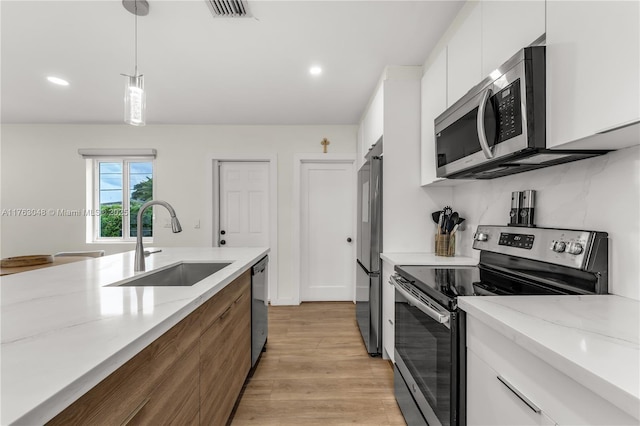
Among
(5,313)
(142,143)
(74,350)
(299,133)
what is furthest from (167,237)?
(74,350)

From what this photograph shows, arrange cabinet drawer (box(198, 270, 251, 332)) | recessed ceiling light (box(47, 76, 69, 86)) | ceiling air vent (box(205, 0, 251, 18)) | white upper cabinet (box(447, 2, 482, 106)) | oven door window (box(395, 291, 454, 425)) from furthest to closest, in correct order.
Result: recessed ceiling light (box(47, 76, 69, 86))
ceiling air vent (box(205, 0, 251, 18))
white upper cabinet (box(447, 2, 482, 106))
cabinet drawer (box(198, 270, 251, 332))
oven door window (box(395, 291, 454, 425))

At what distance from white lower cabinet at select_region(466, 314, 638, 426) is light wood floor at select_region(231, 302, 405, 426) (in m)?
0.97

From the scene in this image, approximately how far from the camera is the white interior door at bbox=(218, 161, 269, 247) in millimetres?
4090

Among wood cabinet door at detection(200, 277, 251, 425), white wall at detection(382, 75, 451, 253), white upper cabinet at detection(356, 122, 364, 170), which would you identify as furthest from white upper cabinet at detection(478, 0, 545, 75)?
white upper cabinet at detection(356, 122, 364, 170)

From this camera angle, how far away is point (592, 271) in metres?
1.05

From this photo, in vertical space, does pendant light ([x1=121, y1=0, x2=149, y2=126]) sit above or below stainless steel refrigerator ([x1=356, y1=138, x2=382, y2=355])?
above

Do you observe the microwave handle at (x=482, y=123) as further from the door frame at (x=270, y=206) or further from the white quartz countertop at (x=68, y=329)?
the door frame at (x=270, y=206)

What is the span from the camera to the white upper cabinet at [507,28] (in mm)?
1106

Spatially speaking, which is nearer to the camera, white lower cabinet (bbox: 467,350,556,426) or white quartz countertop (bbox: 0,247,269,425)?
white quartz countertop (bbox: 0,247,269,425)

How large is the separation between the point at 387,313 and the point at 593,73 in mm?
1819

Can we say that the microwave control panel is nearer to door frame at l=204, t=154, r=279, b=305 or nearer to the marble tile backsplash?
the marble tile backsplash

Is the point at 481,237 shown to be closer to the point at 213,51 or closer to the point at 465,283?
the point at 465,283

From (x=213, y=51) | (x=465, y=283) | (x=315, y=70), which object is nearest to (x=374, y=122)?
(x=315, y=70)

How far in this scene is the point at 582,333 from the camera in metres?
0.70
